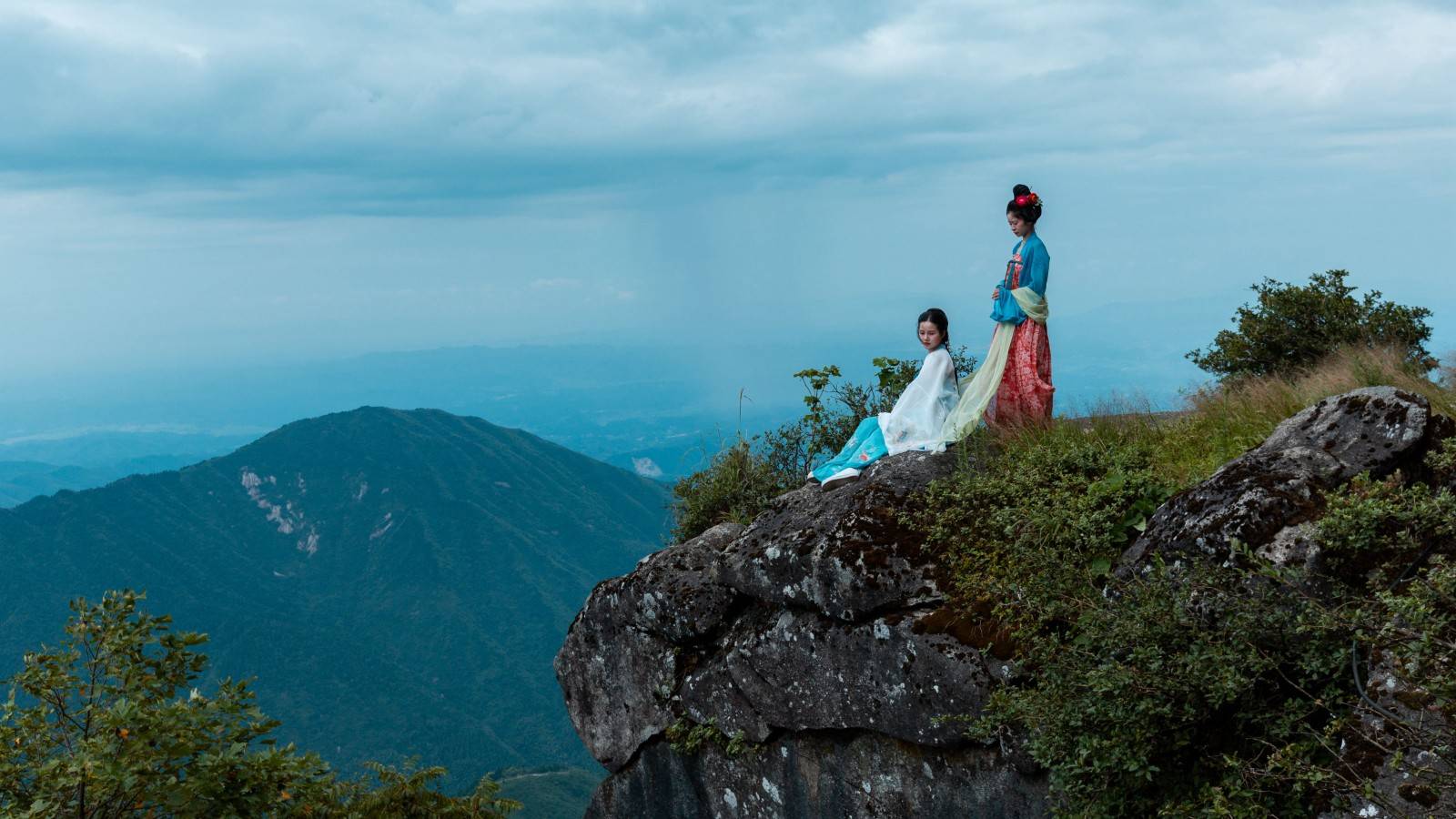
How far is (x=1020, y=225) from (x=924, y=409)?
2704mm

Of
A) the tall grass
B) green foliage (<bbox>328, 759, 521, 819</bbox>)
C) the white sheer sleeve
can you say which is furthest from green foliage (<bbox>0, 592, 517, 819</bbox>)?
the tall grass

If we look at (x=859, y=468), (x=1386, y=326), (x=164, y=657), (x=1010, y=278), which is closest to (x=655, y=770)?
(x=859, y=468)

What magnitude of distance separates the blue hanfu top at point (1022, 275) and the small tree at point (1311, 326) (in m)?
5.85

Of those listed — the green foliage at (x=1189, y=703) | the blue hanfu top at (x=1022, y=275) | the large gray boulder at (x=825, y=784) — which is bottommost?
the large gray boulder at (x=825, y=784)

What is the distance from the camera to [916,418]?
13500 millimetres

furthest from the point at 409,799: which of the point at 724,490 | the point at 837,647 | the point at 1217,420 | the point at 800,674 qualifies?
the point at 1217,420

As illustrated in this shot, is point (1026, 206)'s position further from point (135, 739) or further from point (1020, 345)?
point (135, 739)

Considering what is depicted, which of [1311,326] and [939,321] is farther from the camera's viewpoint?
[1311,326]

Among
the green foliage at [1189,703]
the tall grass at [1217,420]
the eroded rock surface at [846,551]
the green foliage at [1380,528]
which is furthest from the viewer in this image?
the tall grass at [1217,420]

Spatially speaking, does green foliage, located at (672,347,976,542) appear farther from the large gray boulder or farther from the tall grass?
the tall grass

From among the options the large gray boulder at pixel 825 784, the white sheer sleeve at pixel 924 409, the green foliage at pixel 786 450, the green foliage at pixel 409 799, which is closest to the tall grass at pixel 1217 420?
the white sheer sleeve at pixel 924 409

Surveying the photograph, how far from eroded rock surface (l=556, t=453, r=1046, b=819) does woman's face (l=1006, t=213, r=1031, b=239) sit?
344 cm

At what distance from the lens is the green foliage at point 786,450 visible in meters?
16.8

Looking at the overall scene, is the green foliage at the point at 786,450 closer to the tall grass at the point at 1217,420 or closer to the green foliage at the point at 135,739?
the tall grass at the point at 1217,420
